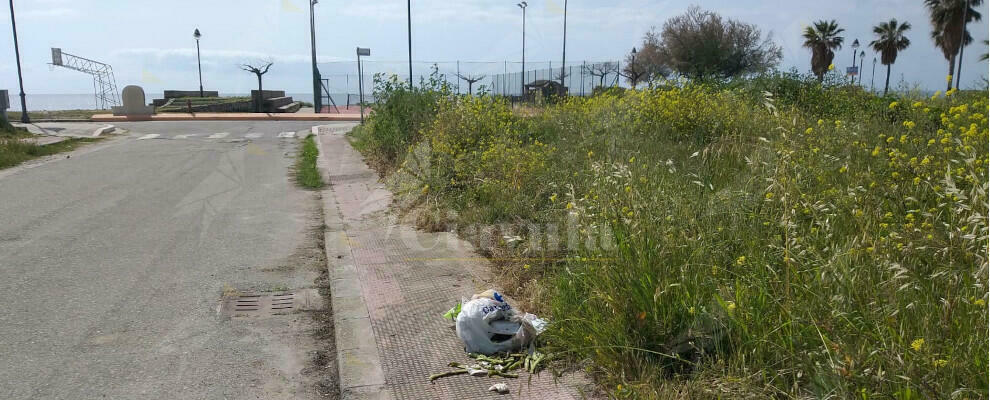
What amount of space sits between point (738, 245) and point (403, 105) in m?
9.35

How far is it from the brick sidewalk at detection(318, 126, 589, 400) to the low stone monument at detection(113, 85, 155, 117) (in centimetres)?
2782

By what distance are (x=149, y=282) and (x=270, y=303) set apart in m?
1.17

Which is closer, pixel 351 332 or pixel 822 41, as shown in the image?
pixel 351 332

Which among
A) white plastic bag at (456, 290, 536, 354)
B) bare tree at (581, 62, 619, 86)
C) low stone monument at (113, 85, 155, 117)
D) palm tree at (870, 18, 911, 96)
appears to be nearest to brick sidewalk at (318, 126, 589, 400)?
white plastic bag at (456, 290, 536, 354)

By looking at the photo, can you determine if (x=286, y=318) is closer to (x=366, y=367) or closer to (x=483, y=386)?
(x=366, y=367)

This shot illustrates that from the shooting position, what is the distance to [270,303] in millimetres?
5074

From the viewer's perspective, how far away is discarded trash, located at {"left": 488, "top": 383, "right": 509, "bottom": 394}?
356 centimetres

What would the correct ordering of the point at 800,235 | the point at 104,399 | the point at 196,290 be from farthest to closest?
1. the point at 196,290
2. the point at 800,235
3. the point at 104,399

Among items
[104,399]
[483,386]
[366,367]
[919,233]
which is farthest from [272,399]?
[919,233]

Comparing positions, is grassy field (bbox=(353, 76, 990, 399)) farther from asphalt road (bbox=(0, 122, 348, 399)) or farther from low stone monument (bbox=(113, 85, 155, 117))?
low stone monument (bbox=(113, 85, 155, 117))

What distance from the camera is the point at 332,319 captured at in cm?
476

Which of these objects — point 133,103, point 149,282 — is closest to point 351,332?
point 149,282

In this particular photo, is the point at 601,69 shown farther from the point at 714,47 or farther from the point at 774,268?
the point at 774,268

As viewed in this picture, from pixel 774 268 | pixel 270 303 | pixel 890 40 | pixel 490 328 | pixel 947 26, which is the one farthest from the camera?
pixel 890 40
